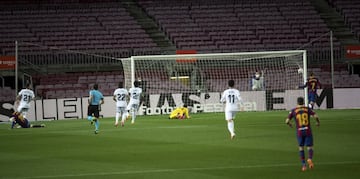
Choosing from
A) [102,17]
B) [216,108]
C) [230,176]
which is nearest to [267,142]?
[230,176]

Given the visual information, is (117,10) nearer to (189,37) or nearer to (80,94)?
(189,37)

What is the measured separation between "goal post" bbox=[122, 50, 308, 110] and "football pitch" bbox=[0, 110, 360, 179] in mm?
9037

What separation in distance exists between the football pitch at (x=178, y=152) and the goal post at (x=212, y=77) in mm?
9037

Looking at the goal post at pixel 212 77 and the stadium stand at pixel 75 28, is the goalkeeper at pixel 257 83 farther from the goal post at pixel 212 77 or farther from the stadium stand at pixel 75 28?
the stadium stand at pixel 75 28

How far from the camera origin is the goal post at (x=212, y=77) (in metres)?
35.4

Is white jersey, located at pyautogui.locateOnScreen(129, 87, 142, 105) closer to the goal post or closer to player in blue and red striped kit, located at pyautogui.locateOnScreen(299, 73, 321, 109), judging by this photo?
the goal post

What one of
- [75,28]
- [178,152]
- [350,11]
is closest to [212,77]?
[75,28]

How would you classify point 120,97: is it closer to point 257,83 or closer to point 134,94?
point 134,94

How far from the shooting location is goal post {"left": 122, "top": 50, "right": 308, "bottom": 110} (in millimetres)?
35406

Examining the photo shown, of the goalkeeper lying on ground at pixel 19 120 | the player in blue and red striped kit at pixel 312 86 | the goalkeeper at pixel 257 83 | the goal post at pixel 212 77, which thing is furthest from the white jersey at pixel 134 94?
the goalkeeper at pixel 257 83

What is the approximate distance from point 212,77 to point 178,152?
2162cm

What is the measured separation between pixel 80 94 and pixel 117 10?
1146 centimetres

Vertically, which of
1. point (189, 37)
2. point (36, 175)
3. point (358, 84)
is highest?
point (189, 37)

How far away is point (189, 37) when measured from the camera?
43.8 meters
